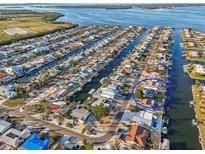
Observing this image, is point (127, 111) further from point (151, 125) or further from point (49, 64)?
point (49, 64)

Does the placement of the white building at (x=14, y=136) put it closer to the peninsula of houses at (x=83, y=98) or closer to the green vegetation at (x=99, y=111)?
the peninsula of houses at (x=83, y=98)

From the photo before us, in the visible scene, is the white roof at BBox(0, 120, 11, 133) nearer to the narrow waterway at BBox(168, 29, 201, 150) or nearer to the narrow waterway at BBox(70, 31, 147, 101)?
the narrow waterway at BBox(70, 31, 147, 101)

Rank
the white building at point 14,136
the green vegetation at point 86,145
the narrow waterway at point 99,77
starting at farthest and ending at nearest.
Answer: the narrow waterway at point 99,77, the white building at point 14,136, the green vegetation at point 86,145

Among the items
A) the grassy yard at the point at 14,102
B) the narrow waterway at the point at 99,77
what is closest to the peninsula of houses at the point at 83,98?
the narrow waterway at the point at 99,77

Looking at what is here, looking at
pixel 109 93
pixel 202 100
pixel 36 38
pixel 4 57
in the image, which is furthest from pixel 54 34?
pixel 202 100

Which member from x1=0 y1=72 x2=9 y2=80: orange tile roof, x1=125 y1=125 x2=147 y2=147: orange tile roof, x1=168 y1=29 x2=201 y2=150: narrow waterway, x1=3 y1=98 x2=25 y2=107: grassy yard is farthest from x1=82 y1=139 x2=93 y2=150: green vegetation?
x1=0 y1=72 x2=9 y2=80: orange tile roof

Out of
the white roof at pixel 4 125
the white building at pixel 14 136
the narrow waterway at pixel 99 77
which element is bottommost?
the white building at pixel 14 136
